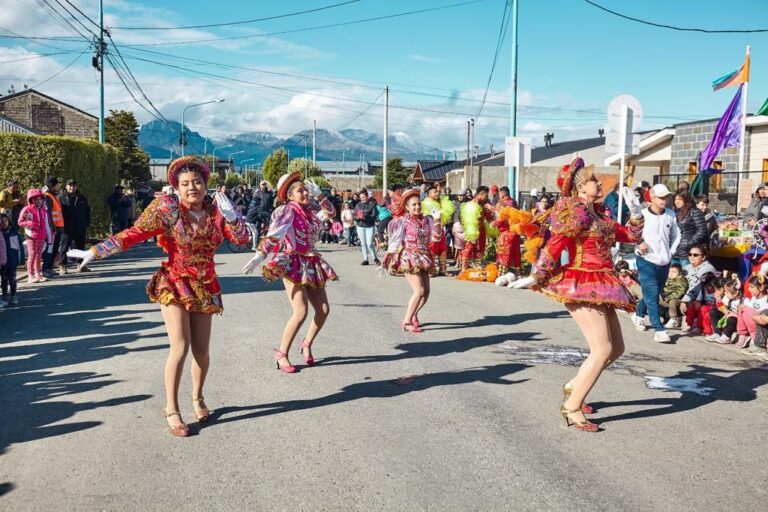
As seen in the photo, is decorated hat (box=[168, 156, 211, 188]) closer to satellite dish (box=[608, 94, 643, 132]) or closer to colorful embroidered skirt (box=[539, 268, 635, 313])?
colorful embroidered skirt (box=[539, 268, 635, 313])

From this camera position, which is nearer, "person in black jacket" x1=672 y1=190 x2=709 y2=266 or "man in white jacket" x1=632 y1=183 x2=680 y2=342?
"man in white jacket" x1=632 y1=183 x2=680 y2=342

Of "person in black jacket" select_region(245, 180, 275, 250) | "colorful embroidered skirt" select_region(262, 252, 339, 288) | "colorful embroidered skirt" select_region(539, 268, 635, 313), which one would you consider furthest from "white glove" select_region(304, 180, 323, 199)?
"person in black jacket" select_region(245, 180, 275, 250)

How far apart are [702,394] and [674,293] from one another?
12.3ft

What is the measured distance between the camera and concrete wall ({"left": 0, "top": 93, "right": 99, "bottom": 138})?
168 ft

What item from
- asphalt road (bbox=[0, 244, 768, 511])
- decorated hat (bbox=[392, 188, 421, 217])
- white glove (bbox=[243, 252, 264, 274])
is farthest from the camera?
decorated hat (bbox=[392, 188, 421, 217])

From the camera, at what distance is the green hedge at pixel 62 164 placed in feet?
64.7

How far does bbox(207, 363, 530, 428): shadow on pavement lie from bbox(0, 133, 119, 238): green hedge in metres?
16.4

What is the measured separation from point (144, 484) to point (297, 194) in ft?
12.2

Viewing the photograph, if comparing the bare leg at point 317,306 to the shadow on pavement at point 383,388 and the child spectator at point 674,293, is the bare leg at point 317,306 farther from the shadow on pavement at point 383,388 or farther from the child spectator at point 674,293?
the child spectator at point 674,293

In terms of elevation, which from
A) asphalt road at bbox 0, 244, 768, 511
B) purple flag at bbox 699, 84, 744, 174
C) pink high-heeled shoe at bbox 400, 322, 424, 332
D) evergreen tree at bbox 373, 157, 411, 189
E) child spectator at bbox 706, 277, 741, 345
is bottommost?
asphalt road at bbox 0, 244, 768, 511

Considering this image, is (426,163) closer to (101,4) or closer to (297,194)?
(101,4)

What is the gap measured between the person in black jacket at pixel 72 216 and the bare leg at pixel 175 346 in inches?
458

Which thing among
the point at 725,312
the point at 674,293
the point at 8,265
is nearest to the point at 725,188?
the point at 674,293

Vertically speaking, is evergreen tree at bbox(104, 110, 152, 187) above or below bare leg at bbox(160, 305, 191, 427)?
above
